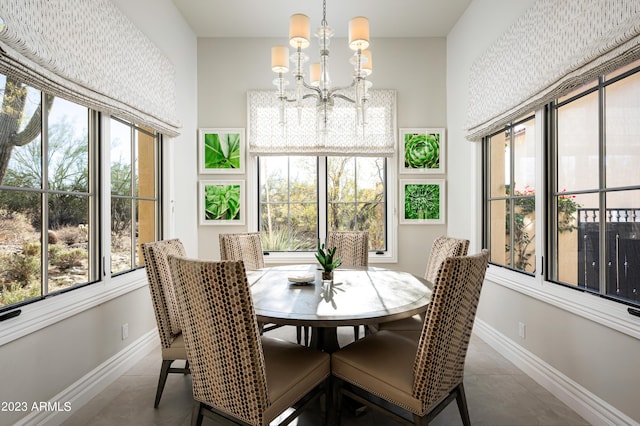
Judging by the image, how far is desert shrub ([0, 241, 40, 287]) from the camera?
1.66 m

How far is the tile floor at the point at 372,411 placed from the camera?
1844mm

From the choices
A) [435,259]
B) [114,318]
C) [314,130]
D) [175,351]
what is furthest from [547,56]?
[114,318]

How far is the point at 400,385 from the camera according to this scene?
4.70 ft

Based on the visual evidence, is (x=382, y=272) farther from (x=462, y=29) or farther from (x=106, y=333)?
(x=462, y=29)

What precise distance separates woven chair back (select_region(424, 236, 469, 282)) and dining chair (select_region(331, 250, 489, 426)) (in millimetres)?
679

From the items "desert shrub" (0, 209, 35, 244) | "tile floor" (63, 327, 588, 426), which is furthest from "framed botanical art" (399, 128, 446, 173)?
"desert shrub" (0, 209, 35, 244)

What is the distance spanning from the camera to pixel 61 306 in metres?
1.88

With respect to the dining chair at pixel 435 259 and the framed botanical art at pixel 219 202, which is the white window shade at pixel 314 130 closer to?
the framed botanical art at pixel 219 202

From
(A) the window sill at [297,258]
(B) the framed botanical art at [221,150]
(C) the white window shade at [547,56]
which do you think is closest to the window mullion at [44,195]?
(B) the framed botanical art at [221,150]

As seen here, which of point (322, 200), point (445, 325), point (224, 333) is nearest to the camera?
point (224, 333)

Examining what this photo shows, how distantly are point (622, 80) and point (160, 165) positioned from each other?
11.3 feet

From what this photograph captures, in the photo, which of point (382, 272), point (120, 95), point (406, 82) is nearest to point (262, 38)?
point (406, 82)

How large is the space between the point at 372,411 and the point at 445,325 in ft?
2.95

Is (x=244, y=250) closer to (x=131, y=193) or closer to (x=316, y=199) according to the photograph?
(x=131, y=193)
